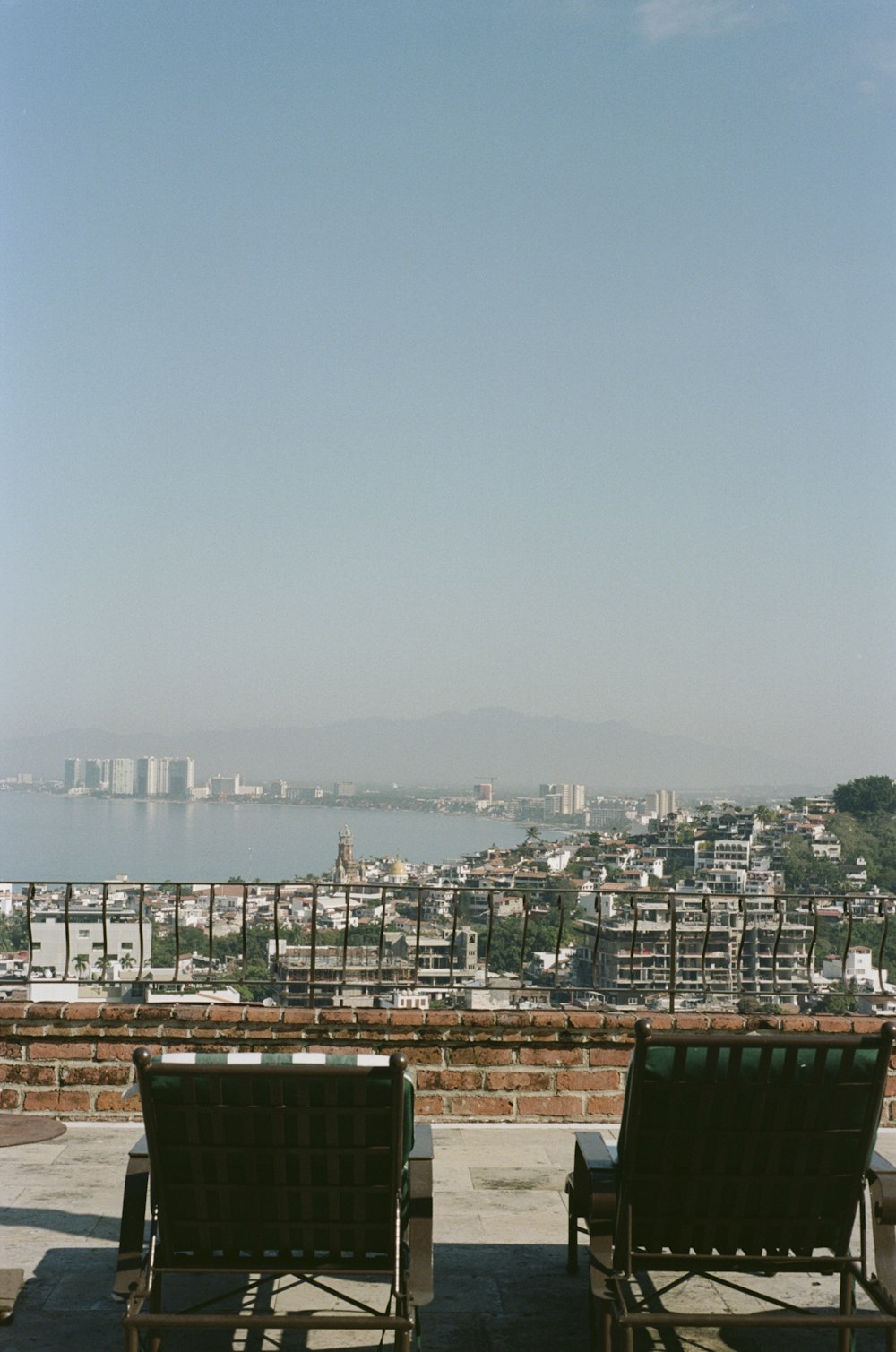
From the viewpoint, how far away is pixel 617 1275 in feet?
9.60

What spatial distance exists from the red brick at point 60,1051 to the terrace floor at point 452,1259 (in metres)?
0.33

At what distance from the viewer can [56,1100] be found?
18.9 feet

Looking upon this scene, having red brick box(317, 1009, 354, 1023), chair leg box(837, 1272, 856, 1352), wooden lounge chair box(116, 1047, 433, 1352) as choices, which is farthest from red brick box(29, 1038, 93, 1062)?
chair leg box(837, 1272, 856, 1352)

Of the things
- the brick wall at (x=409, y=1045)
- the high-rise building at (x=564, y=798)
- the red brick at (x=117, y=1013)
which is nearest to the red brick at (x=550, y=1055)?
the brick wall at (x=409, y=1045)

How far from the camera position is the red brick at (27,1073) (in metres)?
5.75

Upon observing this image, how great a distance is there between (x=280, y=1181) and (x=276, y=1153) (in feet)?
0.26

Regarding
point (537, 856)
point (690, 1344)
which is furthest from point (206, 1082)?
point (537, 856)

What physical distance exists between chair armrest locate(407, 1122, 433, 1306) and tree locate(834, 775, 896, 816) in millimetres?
24207

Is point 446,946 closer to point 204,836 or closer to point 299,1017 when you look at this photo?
point 299,1017

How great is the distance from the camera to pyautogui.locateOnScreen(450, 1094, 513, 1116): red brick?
229 inches

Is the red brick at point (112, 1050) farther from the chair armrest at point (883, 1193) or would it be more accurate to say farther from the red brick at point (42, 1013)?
the chair armrest at point (883, 1193)

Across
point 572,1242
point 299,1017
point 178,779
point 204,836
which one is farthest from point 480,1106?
point 204,836

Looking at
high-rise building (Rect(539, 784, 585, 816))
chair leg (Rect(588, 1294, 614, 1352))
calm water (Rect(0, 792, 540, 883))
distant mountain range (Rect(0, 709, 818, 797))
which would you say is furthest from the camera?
distant mountain range (Rect(0, 709, 818, 797))

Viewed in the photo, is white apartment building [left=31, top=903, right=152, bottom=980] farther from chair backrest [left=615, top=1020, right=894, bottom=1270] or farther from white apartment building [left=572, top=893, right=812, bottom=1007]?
chair backrest [left=615, top=1020, right=894, bottom=1270]
